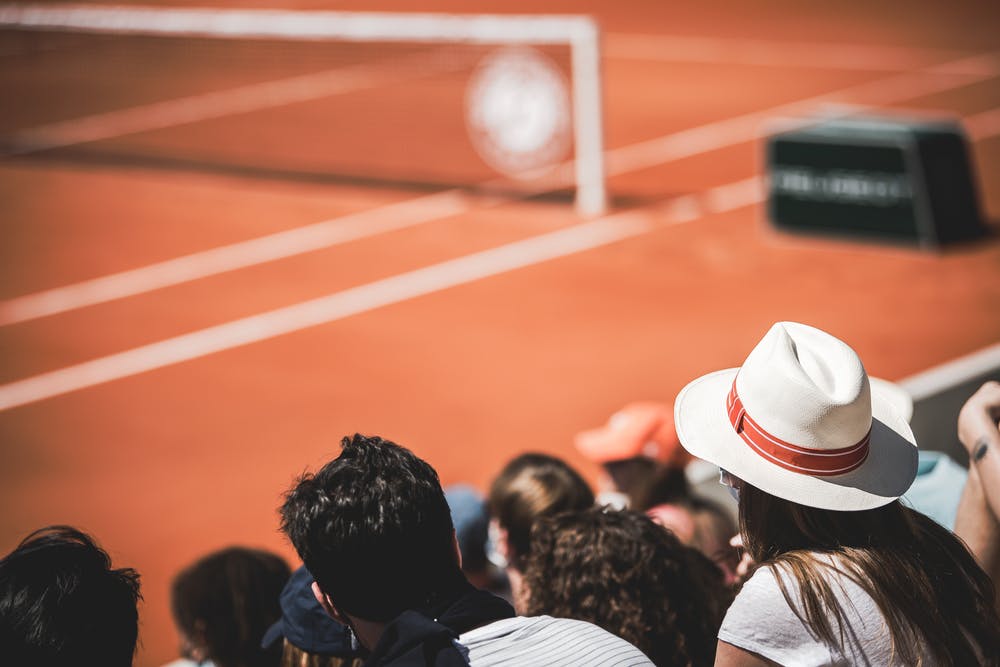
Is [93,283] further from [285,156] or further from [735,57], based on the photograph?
[735,57]

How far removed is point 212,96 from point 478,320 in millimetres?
9968

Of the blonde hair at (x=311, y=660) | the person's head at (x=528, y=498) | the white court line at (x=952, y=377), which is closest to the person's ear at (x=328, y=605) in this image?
the blonde hair at (x=311, y=660)

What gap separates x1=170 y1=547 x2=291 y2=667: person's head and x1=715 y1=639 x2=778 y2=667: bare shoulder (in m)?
1.49

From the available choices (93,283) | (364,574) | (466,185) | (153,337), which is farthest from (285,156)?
(364,574)

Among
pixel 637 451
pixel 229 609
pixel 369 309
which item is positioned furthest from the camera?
pixel 369 309

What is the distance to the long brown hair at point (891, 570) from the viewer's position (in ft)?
7.45

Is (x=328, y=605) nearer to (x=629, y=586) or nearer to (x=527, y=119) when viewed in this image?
(x=629, y=586)

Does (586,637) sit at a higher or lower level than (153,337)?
higher

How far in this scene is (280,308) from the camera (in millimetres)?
10273

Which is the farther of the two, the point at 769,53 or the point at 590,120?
the point at 769,53

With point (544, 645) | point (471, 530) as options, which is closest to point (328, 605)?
point (544, 645)

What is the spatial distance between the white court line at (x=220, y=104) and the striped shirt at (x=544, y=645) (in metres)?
15.1

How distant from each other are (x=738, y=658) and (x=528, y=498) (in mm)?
1421

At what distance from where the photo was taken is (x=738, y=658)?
2293mm
